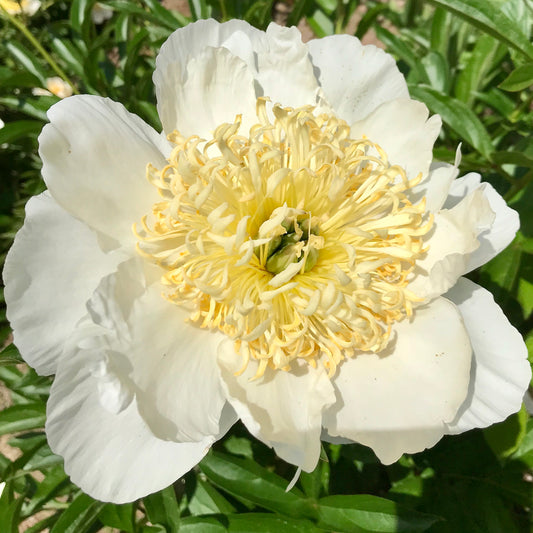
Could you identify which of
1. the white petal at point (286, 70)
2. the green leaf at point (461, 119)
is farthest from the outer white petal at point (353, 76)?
the green leaf at point (461, 119)

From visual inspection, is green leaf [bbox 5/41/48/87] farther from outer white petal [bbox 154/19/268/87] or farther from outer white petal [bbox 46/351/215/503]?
outer white petal [bbox 46/351/215/503]

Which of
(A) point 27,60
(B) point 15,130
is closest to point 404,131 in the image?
(B) point 15,130

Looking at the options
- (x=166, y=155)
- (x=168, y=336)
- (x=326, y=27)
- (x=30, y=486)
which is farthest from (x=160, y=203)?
(x=326, y=27)

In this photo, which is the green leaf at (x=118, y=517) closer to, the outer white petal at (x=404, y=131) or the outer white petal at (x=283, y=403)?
the outer white petal at (x=283, y=403)

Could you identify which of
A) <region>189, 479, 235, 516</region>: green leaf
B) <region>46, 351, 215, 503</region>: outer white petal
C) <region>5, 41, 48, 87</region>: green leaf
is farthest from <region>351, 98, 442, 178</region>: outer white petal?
<region>5, 41, 48, 87</region>: green leaf

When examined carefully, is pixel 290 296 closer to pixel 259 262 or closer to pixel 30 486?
pixel 259 262
